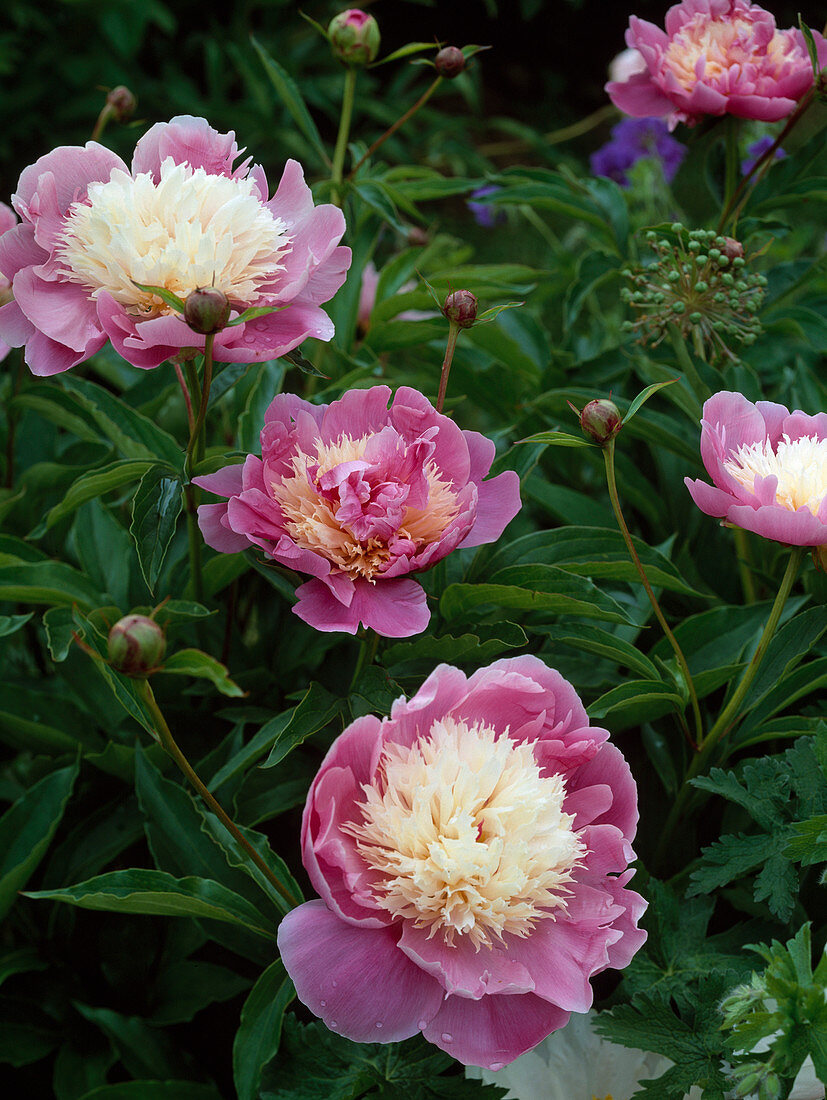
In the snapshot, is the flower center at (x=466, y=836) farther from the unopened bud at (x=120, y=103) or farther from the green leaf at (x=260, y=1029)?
the unopened bud at (x=120, y=103)

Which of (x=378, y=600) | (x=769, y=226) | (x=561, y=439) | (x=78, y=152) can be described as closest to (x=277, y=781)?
(x=378, y=600)

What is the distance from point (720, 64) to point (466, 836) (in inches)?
28.5

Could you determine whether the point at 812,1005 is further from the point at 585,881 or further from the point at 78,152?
the point at 78,152

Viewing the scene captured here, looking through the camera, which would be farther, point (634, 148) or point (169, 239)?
point (634, 148)

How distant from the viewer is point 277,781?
79cm

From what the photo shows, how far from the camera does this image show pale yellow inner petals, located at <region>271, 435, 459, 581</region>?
2.01ft

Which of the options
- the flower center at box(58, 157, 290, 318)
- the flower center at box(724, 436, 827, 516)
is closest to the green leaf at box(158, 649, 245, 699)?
the flower center at box(58, 157, 290, 318)

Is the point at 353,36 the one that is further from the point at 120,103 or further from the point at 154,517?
the point at 154,517

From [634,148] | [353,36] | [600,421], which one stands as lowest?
[634,148]

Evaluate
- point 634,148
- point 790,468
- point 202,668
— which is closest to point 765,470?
point 790,468

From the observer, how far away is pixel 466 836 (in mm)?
535

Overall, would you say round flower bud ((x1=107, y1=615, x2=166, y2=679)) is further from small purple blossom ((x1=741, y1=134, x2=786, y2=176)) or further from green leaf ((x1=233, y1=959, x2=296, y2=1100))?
small purple blossom ((x1=741, y1=134, x2=786, y2=176))

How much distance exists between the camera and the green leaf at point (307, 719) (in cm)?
63

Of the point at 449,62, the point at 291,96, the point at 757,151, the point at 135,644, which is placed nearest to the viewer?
the point at 135,644
